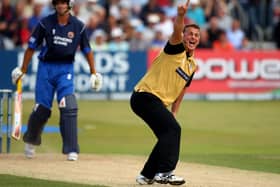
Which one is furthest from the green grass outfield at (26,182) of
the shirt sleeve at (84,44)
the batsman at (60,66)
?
the shirt sleeve at (84,44)

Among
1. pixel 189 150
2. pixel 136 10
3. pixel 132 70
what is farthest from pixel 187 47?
pixel 136 10

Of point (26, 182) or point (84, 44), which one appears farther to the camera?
point (84, 44)

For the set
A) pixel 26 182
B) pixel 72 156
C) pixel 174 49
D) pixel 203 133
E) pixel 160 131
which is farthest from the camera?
pixel 203 133

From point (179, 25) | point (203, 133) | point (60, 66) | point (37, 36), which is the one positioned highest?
point (179, 25)

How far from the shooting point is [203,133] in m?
19.6

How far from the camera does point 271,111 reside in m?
24.0

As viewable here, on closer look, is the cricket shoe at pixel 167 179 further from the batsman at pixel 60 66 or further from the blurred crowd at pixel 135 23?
the blurred crowd at pixel 135 23

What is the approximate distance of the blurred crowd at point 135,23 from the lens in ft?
85.7

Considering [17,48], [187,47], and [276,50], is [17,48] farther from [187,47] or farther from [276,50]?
[187,47]

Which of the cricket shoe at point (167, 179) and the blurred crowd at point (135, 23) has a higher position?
the cricket shoe at point (167, 179)

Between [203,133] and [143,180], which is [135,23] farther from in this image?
[143,180]

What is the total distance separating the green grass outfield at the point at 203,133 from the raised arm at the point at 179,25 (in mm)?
3255

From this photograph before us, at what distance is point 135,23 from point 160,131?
16175mm

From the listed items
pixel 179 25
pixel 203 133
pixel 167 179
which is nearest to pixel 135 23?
pixel 203 133
